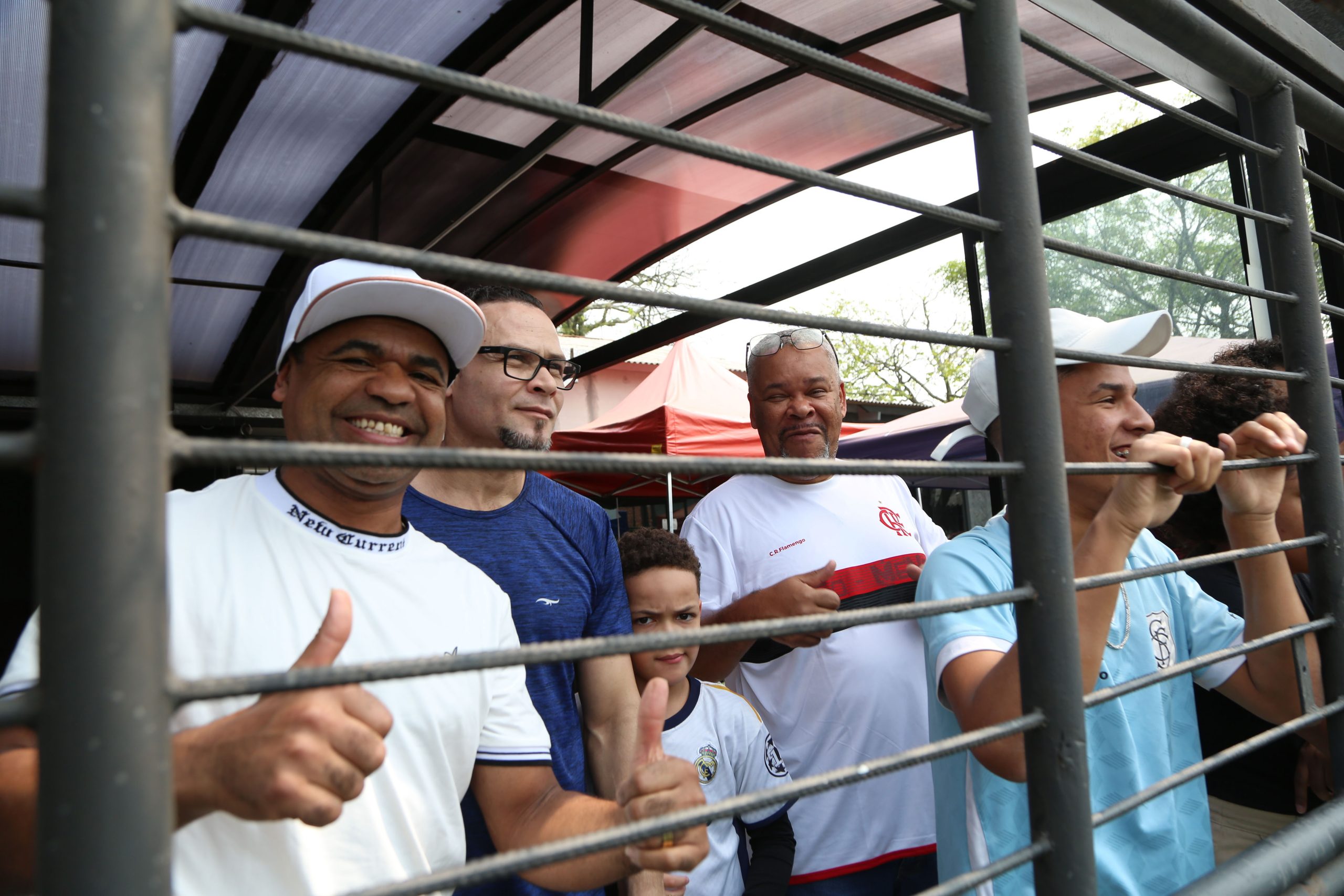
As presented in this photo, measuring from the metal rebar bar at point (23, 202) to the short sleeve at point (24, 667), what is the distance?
2.07ft

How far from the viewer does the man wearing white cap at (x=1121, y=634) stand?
122 centimetres

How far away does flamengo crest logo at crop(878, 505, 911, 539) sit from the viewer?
250 cm

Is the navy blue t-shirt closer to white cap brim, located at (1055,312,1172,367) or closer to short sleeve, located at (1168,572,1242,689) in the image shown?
white cap brim, located at (1055,312,1172,367)

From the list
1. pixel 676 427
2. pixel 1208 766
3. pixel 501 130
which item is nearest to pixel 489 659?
pixel 1208 766

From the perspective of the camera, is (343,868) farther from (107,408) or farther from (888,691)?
(888,691)

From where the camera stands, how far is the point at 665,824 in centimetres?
68

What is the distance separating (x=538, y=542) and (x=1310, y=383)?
4.82 feet

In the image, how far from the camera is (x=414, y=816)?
1.24 meters

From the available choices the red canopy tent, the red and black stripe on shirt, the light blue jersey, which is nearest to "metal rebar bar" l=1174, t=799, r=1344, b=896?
the light blue jersey

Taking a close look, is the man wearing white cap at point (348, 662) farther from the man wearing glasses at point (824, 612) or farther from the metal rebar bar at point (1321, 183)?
the metal rebar bar at point (1321, 183)

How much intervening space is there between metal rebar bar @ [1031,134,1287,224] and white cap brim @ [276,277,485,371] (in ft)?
3.19

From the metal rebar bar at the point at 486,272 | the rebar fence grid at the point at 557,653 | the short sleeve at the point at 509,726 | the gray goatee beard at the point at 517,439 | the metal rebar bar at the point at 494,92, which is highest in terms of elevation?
the metal rebar bar at the point at 494,92

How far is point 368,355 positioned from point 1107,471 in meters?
1.21

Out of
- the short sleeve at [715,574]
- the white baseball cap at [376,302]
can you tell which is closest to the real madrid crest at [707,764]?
the short sleeve at [715,574]
